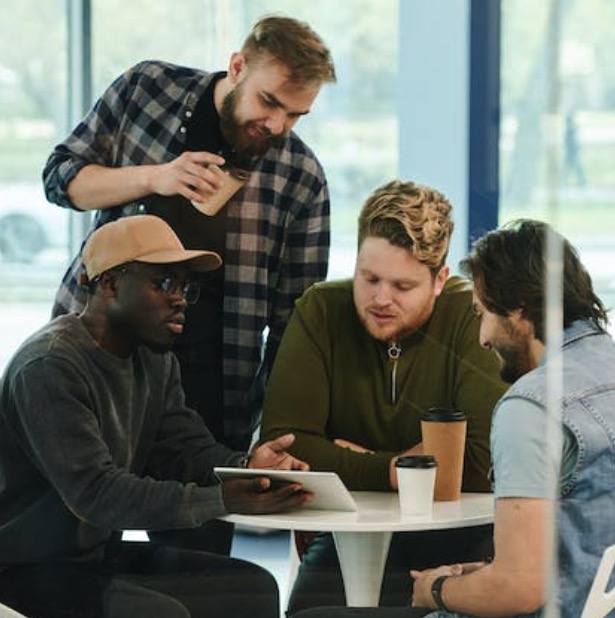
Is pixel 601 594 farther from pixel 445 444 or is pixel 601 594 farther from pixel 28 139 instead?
pixel 28 139

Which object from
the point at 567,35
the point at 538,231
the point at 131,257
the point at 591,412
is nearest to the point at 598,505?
the point at 591,412

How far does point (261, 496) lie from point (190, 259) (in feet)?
1.56

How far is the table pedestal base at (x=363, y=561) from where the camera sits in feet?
8.91

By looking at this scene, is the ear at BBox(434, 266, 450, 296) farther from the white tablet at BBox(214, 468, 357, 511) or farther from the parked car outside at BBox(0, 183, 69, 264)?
the parked car outside at BBox(0, 183, 69, 264)

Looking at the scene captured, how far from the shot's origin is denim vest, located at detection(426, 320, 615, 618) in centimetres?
220

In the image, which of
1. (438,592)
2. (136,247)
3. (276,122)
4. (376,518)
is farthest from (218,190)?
(438,592)

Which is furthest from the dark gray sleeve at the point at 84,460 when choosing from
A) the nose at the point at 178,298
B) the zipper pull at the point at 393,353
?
the zipper pull at the point at 393,353

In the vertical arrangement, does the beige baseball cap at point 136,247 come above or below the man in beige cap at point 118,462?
above

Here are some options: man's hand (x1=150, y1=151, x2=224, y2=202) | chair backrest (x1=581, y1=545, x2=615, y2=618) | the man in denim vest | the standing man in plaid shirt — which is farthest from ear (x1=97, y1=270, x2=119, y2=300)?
chair backrest (x1=581, y1=545, x2=615, y2=618)

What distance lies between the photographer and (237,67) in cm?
306

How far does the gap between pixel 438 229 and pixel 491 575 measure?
2.91 feet

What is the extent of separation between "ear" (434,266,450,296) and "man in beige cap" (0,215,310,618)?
1.34 ft

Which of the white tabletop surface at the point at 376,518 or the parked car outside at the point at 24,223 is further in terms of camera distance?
the parked car outside at the point at 24,223

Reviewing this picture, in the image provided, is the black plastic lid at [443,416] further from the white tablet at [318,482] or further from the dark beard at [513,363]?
the dark beard at [513,363]
